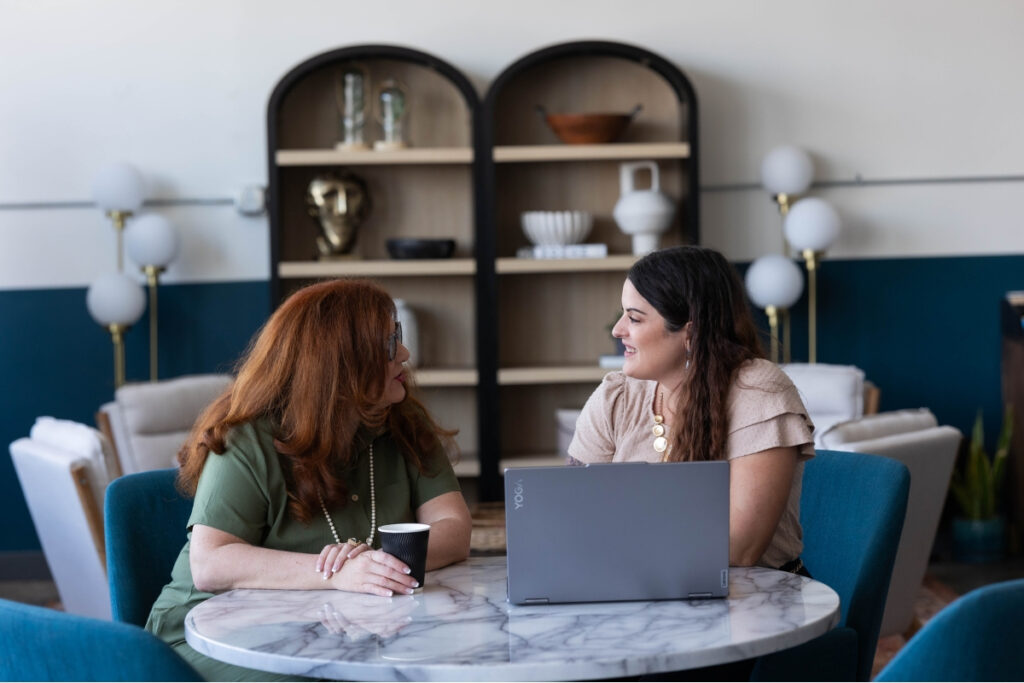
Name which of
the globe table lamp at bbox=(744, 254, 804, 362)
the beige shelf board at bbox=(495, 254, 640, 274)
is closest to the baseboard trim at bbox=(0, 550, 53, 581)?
the beige shelf board at bbox=(495, 254, 640, 274)

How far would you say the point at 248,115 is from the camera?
16.2ft

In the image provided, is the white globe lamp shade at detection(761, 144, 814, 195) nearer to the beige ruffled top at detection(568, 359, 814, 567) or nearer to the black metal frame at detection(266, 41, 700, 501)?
the black metal frame at detection(266, 41, 700, 501)

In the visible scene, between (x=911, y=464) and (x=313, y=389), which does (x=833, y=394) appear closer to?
(x=911, y=464)

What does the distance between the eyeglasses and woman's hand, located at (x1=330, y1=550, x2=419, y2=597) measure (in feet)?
1.20

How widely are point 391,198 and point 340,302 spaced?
3.04 m

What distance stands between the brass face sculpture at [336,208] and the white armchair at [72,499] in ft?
4.73

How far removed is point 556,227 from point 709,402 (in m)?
2.71

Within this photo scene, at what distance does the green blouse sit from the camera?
185cm

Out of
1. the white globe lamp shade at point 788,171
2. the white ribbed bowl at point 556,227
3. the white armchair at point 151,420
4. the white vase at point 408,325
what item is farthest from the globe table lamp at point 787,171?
the white armchair at point 151,420

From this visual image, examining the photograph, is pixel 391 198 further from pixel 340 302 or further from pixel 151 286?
pixel 340 302

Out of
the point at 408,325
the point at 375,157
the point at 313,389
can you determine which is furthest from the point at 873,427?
the point at 375,157

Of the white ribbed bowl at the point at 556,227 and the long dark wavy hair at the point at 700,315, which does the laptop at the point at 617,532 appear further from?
the white ribbed bowl at the point at 556,227

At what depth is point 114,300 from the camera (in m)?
4.55

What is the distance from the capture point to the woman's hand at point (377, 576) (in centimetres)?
170
